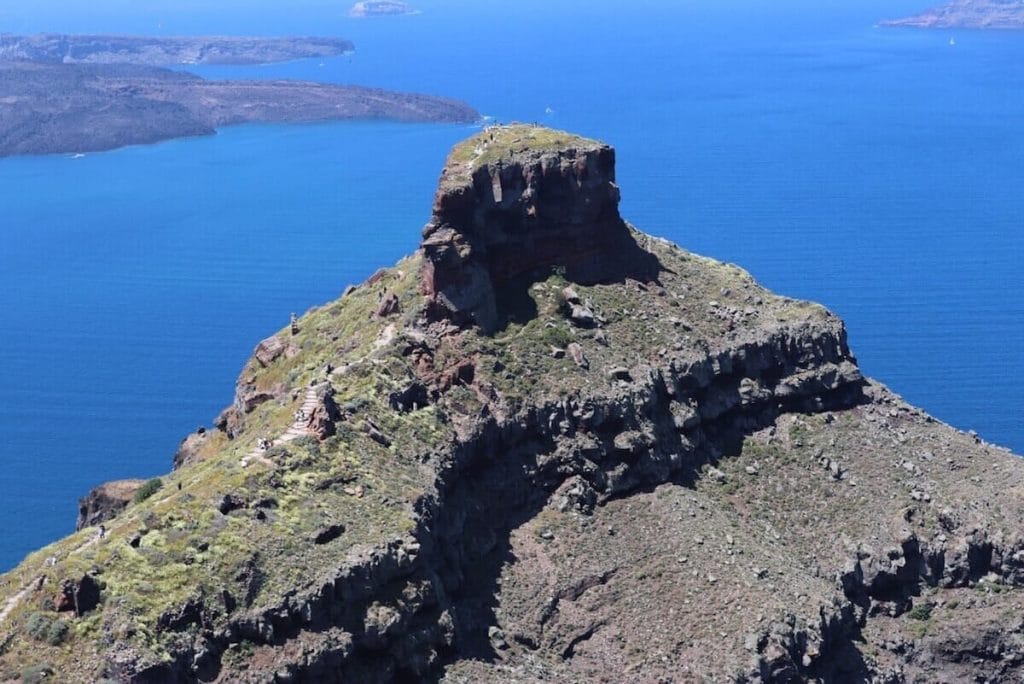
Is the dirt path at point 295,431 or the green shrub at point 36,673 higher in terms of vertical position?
the dirt path at point 295,431

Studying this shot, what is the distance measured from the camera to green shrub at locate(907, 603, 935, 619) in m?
61.6

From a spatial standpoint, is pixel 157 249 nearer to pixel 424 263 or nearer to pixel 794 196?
pixel 794 196

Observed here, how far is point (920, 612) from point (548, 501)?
1703 cm

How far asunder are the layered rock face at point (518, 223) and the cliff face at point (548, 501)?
0.46ft

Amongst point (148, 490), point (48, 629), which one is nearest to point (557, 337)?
point (148, 490)

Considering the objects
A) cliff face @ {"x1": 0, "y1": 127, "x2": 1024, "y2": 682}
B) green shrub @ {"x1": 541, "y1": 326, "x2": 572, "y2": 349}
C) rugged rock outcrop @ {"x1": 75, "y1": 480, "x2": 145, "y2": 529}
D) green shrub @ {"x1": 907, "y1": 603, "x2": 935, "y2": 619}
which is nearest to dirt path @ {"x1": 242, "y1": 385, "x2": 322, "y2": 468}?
cliff face @ {"x1": 0, "y1": 127, "x2": 1024, "y2": 682}

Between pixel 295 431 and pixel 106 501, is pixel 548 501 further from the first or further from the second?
pixel 106 501

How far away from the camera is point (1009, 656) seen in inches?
2394

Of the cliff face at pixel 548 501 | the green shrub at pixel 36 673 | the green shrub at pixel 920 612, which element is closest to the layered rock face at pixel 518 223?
the cliff face at pixel 548 501

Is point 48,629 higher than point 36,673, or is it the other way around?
point 48,629

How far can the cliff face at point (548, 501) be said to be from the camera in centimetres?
4659

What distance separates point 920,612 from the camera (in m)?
61.6

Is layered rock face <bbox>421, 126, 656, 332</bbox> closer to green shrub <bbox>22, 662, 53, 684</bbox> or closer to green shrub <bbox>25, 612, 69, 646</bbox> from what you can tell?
green shrub <bbox>25, 612, 69, 646</bbox>

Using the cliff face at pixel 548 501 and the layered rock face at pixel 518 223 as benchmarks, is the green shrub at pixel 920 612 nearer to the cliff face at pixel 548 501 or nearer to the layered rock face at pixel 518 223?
the cliff face at pixel 548 501
